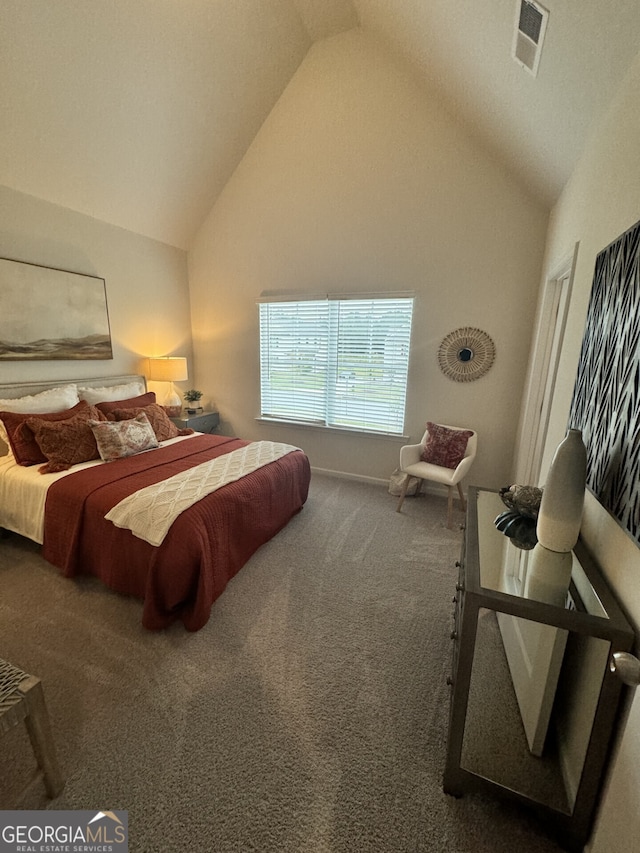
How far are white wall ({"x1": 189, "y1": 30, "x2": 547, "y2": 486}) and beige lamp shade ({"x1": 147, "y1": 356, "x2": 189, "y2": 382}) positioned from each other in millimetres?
1040

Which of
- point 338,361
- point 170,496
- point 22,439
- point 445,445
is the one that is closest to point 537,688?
point 170,496

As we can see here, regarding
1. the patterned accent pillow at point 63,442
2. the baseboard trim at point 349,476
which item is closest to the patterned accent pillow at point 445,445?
the baseboard trim at point 349,476

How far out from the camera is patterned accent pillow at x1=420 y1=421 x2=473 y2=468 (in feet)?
10.3

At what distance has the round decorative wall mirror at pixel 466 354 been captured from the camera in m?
3.16

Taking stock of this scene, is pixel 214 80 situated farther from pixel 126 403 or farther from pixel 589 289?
pixel 589 289

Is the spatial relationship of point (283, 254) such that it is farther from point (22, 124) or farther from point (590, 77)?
point (590, 77)

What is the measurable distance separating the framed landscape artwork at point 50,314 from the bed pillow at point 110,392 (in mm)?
351

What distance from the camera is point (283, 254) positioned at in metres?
3.74

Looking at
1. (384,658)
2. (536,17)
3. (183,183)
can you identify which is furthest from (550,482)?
(183,183)

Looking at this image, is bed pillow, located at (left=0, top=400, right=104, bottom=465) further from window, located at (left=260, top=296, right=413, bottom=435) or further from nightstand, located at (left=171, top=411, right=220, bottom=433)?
window, located at (left=260, top=296, right=413, bottom=435)

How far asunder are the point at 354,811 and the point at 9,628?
74.2 inches

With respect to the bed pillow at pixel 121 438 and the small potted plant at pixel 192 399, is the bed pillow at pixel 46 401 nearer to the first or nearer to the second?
the bed pillow at pixel 121 438

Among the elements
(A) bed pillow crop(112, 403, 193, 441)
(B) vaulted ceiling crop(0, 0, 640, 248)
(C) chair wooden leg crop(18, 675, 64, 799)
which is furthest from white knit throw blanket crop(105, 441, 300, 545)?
(B) vaulted ceiling crop(0, 0, 640, 248)

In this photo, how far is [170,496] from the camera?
6.55ft
